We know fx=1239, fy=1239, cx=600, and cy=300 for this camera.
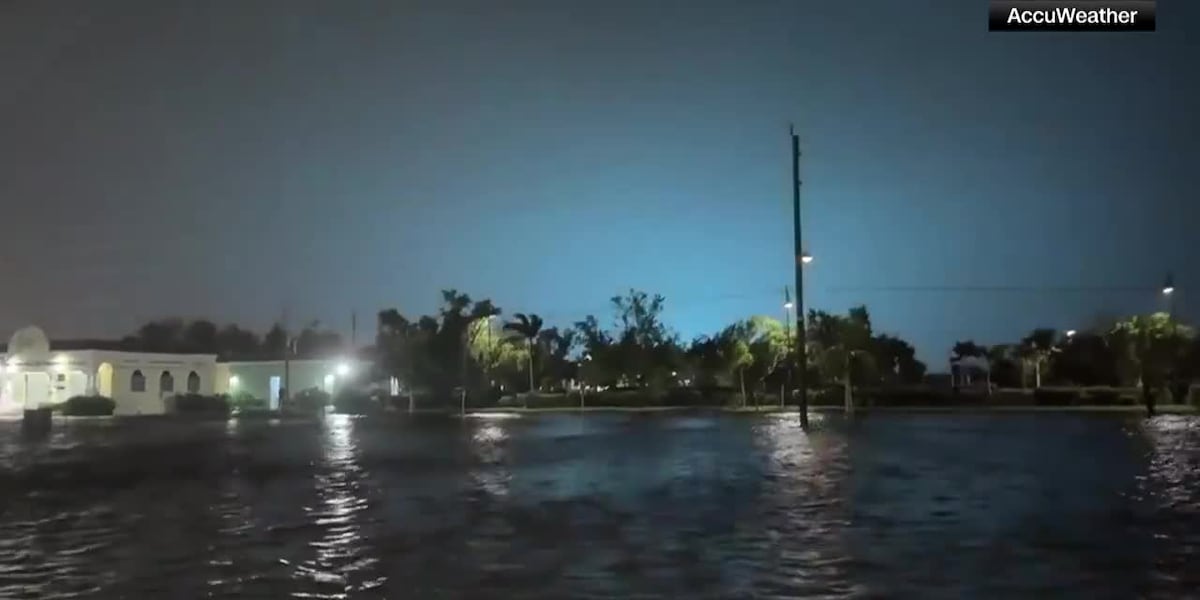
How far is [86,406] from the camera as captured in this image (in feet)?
182

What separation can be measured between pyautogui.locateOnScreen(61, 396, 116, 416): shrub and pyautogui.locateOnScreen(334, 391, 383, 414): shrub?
10.4m

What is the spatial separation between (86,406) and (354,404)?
12.5m

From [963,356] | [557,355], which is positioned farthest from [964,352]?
[557,355]

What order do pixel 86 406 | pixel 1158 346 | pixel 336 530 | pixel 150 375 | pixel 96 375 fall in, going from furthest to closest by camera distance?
pixel 150 375 < pixel 96 375 < pixel 86 406 < pixel 1158 346 < pixel 336 530

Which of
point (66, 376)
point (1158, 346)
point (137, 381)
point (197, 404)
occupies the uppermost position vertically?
point (1158, 346)

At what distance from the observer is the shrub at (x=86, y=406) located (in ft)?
181

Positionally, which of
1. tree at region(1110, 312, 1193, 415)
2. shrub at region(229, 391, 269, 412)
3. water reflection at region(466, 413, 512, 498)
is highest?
tree at region(1110, 312, 1193, 415)

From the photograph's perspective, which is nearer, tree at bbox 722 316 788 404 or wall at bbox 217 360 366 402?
tree at bbox 722 316 788 404

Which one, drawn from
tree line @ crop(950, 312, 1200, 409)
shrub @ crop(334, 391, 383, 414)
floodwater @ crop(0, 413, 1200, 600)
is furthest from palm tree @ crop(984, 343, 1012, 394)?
floodwater @ crop(0, 413, 1200, 600)

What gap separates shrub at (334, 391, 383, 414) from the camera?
59825 millimetres

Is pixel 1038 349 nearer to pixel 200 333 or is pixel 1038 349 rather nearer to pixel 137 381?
pixel 137 381

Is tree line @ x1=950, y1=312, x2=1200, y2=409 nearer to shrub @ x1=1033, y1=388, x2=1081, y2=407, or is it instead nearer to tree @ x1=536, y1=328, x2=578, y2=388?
shrub @ x1=1033, y1=388, x2=1081, y2=407

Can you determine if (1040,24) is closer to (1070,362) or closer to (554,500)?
(554,500)

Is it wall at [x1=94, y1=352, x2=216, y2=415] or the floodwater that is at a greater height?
wall at [x1=94, y1=352, x2=216, y2=415]
